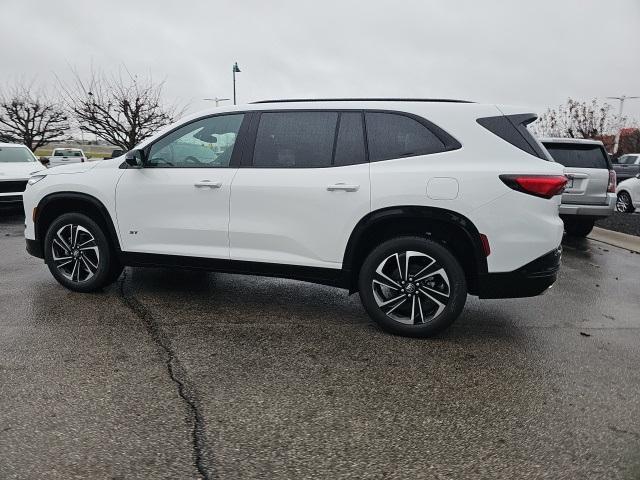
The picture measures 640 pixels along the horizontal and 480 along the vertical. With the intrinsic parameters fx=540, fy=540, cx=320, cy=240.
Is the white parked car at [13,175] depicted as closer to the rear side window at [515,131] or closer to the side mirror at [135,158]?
the side mirror at [135,158]

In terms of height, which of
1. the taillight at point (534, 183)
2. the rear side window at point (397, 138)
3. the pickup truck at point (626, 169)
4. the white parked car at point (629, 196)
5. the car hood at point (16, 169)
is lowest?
the white parked car at point (629, 196)

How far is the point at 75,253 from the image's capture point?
5074 mm

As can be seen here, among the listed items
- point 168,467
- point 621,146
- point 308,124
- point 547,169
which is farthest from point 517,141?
point 621,146

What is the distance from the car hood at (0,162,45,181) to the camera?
10.7 metres

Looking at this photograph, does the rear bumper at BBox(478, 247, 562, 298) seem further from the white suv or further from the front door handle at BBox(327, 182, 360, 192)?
the front door handle at BBox(327, 182, 360, 192)

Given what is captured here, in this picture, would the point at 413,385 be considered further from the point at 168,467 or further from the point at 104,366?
the point at 104,366

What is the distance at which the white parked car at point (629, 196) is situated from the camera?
13.6 metres

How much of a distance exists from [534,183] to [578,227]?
22.3 feet

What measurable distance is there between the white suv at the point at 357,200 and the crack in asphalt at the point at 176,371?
1.35ft

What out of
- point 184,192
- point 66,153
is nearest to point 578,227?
point 184,192

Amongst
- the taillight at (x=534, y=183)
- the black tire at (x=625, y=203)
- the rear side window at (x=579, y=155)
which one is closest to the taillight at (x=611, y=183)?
the rear side window at (x=579, y=155)

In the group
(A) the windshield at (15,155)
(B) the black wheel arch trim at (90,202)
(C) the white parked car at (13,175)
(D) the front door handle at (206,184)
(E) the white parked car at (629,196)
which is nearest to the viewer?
(D) the front door handle at (206,184)

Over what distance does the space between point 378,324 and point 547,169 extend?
166cm

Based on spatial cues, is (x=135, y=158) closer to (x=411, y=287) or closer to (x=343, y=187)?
(x=343, y=187)
